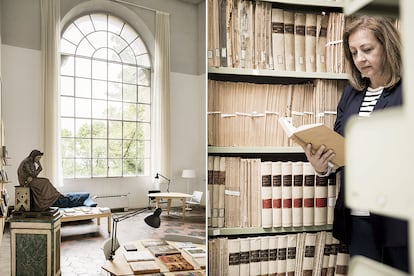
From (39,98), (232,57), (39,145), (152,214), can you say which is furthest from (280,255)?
(39,98)

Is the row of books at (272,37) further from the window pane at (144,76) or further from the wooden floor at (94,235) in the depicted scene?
the wooden floor at (94,235)

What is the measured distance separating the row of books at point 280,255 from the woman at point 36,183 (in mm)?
1215

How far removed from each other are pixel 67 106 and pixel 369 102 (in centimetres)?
187

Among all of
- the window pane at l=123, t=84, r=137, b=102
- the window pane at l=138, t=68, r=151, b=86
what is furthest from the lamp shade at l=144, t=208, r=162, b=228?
the window pane at l=138, t=68, r=151, b=86

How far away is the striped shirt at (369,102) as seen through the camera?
1338mm

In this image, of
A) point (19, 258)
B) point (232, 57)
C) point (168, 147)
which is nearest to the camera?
point (232, 57)

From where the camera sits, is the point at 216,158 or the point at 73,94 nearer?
the point at 216,158

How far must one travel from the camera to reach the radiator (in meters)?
2.44

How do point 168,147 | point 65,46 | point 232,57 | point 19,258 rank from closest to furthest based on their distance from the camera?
1. point 232,57
2. point 19,258
3. point 65,46
4. point 168,147

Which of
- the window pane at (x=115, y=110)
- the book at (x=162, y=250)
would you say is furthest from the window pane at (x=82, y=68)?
the book at (x=162, y=250)

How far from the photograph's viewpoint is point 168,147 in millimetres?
2617

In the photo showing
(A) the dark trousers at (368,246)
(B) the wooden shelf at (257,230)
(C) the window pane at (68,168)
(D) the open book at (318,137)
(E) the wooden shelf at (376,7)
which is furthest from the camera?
(C) the window pane at (68,168)

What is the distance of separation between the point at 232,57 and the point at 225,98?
19cm

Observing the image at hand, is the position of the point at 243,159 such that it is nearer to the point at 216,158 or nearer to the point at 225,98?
the point at 216,158
